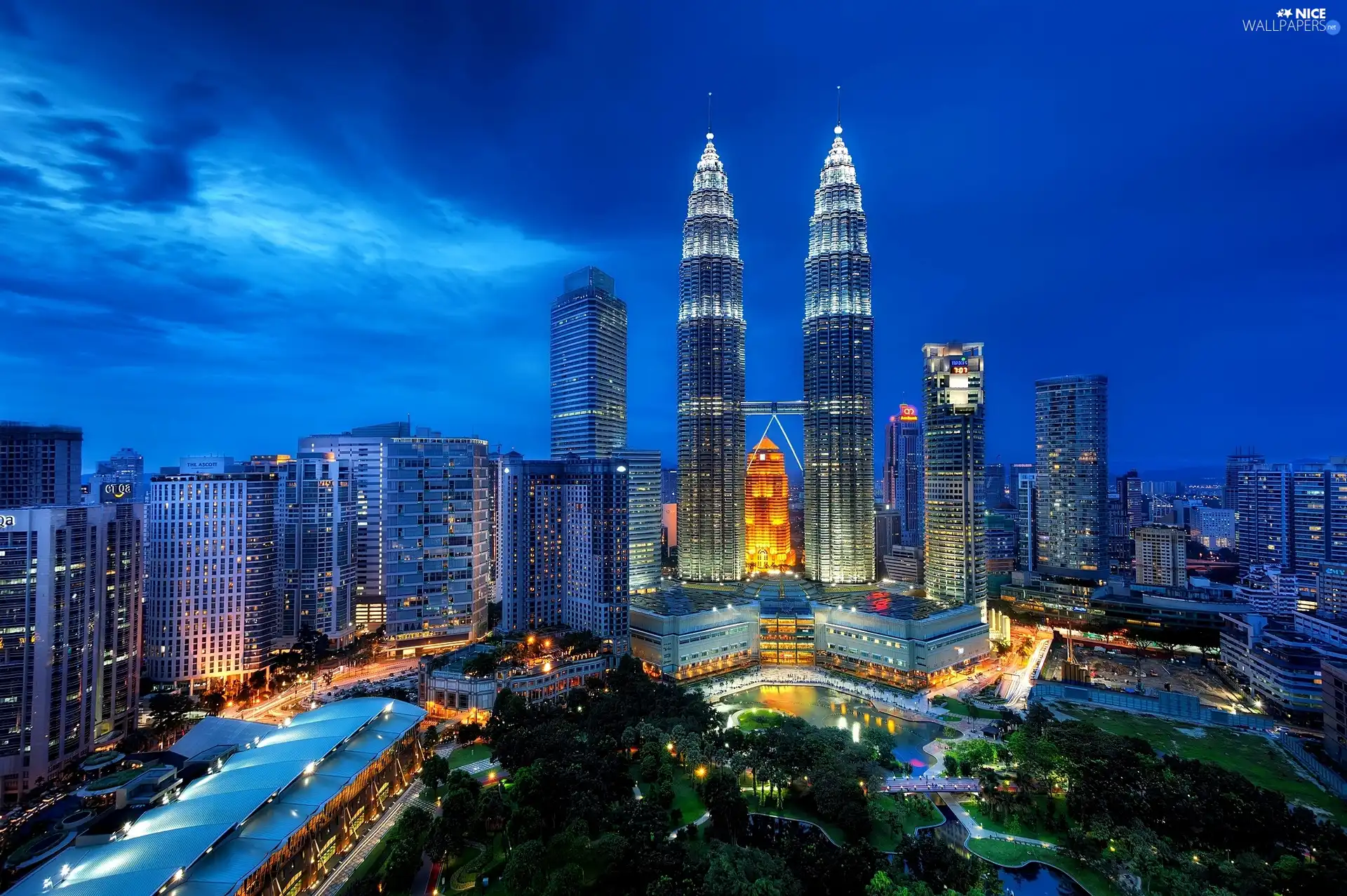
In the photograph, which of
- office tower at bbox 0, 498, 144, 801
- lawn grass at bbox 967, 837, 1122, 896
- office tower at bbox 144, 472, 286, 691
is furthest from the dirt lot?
office tower at bbox 0, 498, 144, 801

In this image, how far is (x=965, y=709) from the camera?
5675 centimetres

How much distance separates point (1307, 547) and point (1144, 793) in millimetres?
86362

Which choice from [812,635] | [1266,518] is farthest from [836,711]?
[1266,518]

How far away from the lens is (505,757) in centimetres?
4269

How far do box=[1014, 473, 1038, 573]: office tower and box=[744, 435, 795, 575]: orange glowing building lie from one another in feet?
138

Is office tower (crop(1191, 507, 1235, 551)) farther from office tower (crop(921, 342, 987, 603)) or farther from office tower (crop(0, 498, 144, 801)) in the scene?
office tower (crop(0, 498, 144, 801))

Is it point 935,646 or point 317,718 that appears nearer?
point 317,718

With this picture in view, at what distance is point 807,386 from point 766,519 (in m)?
27.5

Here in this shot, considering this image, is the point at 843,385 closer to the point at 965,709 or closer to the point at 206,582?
the point at 965,709

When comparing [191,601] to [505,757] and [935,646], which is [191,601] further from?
[935,646]

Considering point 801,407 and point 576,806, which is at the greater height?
point 801,407

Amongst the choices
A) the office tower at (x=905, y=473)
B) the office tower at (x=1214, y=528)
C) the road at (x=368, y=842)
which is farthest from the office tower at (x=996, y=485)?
the road at (x=368, y=842)

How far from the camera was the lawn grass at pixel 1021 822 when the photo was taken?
37.0m

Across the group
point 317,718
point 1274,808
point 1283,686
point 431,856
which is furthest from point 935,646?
point 317,718
